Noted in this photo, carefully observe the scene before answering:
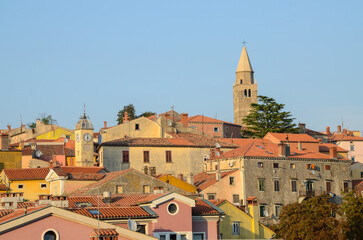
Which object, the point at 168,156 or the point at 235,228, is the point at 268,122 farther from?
the point at 235,228

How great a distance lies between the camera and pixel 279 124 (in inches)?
3617

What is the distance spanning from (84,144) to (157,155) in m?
6.49

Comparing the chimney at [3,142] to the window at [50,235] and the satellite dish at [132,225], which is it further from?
the window at [50,235]

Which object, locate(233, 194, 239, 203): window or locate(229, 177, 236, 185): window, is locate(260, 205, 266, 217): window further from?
locate(229, 177, 236, 185): window

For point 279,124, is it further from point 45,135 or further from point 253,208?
point 253,208

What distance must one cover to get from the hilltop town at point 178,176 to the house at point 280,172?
8cm

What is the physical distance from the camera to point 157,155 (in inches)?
2736

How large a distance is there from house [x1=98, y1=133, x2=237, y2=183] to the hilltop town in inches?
3.4

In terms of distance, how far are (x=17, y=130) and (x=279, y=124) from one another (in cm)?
3320

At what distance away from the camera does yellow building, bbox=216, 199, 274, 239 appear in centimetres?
4616

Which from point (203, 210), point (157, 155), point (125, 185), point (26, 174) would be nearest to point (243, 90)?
point (157, 155)

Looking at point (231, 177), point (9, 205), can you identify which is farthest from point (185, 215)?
point (231, 177)

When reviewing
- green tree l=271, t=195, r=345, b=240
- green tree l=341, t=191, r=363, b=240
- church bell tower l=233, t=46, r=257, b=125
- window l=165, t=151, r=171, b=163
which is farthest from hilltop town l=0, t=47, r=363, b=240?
church bell tower l=233, t=46, r=257, b=125

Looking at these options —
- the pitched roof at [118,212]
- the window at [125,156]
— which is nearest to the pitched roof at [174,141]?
the window at [125,156]
